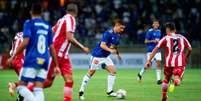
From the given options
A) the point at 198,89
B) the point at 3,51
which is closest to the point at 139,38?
the point at 3,51

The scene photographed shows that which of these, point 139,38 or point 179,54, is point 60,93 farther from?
point 139,38

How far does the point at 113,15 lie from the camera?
36250 mm

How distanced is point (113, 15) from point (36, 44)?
81.8ft

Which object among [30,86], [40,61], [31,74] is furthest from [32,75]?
[30,86]

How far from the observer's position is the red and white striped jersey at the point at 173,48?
15633 mm

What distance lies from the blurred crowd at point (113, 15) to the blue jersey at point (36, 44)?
75.1 feet

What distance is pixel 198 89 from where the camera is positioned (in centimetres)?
1992

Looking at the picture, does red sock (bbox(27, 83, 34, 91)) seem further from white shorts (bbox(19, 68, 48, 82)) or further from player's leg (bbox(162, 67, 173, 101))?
player's leg (bbox(162, 67, 173, 101))

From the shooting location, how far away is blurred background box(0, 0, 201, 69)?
34.8 meters

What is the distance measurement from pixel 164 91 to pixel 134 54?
64.9ft

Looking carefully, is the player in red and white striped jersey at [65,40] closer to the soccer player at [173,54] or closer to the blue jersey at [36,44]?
the soccer player at [173,54]

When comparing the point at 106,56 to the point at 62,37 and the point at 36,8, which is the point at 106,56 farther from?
the point at 36,8

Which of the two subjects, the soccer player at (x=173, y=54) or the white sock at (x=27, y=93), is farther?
the soccer player at (x=173, y=54)

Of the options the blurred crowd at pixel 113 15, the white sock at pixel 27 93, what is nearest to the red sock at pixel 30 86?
the white sock at pixel 27 93
